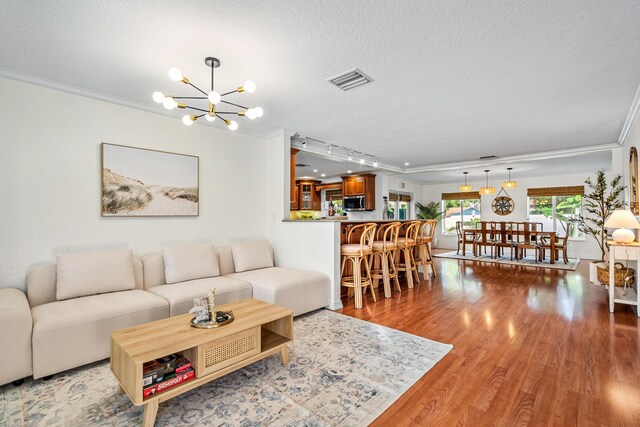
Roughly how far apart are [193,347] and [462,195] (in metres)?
10.5

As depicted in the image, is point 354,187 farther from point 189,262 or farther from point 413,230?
point 189,262

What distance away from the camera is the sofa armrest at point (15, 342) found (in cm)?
207

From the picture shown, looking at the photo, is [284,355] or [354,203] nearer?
[284,355]

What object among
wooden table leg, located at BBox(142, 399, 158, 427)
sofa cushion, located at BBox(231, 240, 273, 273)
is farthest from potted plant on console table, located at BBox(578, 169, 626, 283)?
wooden table leg, located at BBox(142, 399, 158, 427)

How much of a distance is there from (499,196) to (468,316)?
7.65 metres

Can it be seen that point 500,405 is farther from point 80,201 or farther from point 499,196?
point 499,196

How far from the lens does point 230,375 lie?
2320mm

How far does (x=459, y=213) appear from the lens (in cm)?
A: 1095

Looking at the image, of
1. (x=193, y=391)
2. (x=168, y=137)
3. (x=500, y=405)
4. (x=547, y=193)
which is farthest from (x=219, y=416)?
(x=547, y=193)

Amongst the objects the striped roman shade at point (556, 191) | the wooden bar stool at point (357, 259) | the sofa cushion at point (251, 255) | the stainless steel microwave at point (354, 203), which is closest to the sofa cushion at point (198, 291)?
the sofa cushion at point (251, 255)

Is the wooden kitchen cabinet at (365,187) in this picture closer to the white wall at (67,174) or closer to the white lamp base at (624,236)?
the white wall at (67,174)

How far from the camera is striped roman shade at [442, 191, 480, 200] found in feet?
34.0

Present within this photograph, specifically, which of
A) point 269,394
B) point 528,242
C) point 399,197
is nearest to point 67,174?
point 269,394

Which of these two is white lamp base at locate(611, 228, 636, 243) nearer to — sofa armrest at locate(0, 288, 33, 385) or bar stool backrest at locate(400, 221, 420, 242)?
bar stool backrest at locate(400, 221, 420, 242)
